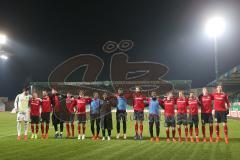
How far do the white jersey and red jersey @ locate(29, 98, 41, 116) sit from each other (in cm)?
33

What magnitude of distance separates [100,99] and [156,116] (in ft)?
8.94

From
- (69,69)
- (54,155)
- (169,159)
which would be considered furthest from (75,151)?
(69,69)

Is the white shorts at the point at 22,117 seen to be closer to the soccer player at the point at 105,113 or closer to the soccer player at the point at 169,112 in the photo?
the soccer player at the point at 105,113

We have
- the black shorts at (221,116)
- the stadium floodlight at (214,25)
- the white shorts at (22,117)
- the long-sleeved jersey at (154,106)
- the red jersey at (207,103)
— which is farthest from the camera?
the stadium floodlight at (214,25)

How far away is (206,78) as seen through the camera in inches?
2586

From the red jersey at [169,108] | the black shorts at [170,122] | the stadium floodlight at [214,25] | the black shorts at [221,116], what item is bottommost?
the black shorts at [170,122]

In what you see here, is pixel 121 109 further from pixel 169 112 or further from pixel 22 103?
pixel 22 103

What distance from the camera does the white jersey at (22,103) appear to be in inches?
662

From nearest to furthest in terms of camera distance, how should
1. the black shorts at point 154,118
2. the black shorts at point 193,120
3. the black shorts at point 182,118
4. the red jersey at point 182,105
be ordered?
the black shorts at point 193,120 → the black shorts at point 182,118 → the red jersey at point 182,105 → the black shorts at point 154,118

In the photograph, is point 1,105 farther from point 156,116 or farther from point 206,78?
point 156,116

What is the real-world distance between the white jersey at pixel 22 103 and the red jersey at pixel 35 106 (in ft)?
1.09

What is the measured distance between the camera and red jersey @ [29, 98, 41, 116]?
17234 mm

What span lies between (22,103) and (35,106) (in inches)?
27.3

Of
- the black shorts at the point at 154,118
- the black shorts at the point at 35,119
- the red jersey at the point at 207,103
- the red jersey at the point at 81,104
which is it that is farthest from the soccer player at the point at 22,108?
the red jersey at the point at 207,103
